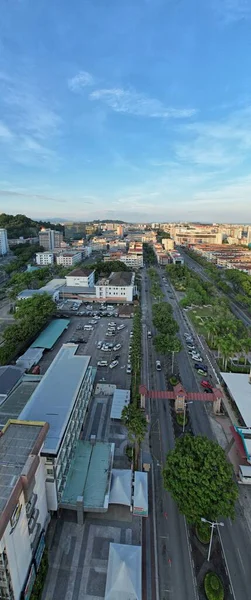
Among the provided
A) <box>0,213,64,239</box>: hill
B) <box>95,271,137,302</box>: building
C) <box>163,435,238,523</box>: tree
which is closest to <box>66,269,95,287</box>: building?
<box>95,271,137,302</box>: building

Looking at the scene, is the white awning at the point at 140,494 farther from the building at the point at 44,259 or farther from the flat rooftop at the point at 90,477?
the building at the point at 44,259

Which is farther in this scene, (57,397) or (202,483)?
(57,397)

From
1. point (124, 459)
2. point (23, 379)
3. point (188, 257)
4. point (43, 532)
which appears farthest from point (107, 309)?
point (188, 257)

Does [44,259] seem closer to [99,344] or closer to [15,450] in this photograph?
[99,344]

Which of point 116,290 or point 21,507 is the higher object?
point 116,290

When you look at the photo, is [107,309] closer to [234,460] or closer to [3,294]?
[3,294]

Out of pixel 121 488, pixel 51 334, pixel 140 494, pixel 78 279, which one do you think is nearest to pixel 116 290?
pixel 78 279

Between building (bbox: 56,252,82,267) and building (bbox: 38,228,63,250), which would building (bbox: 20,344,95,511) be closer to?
building (bbox: 56,252,82,267)
